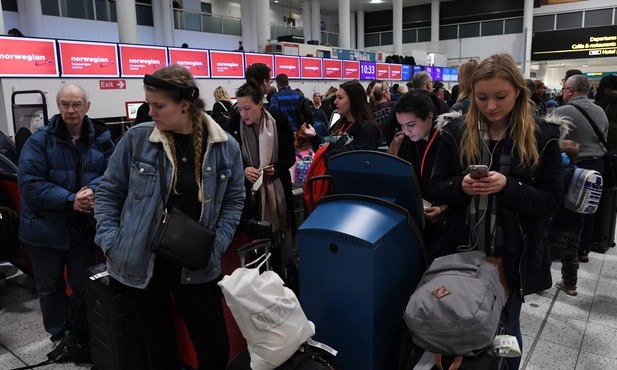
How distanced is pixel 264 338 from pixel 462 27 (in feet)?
82.6

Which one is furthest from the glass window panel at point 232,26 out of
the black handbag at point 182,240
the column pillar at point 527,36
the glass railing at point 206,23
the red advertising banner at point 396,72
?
the black handbag at point 182,240

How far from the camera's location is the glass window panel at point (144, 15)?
15.9 meters

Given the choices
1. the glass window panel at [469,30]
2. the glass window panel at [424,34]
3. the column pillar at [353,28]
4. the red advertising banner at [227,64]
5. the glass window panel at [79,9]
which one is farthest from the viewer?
the column pillar at [353,28]

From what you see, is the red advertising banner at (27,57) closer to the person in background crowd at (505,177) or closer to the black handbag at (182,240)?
the black handbag at (182,240)

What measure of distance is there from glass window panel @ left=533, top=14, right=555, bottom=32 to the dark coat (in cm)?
2356

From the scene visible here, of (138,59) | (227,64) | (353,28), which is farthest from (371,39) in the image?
(138,59)

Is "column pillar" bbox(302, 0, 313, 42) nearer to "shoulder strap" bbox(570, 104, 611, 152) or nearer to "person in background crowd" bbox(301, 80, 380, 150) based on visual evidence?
"shoulder strap" bbox(570, 104, 611, 152)

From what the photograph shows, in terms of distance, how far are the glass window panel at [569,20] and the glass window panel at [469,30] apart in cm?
374

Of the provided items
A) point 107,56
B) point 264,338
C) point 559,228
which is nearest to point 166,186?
point 264,338

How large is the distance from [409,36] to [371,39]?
237 centimetres

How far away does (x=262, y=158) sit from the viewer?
302 centimetres

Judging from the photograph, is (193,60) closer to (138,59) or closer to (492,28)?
(138,59)

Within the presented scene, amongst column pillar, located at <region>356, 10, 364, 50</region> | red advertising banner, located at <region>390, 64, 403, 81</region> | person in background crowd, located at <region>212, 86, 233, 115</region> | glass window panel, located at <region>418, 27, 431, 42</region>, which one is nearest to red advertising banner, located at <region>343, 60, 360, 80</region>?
red advertising banner, located at <region>390, 64, 403, 81</region>

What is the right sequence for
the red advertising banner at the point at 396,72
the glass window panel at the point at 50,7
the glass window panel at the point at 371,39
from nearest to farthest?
the glass window panel at the point at 50,7, the red advertising banner at the point at 396,72, the glass window panel at the point at 371,39
